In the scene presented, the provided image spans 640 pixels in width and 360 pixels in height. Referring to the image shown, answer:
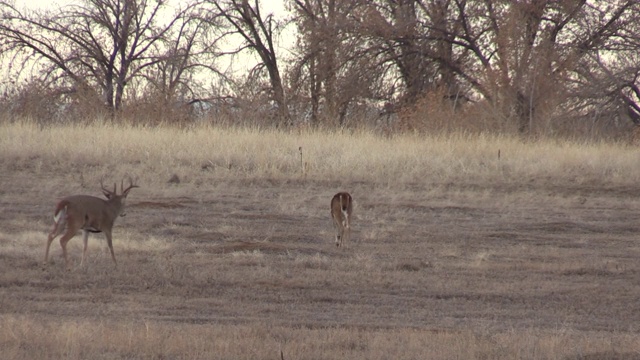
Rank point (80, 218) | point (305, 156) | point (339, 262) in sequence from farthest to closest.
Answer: point (305, 156) < point (339, 262) < point (80, 218)

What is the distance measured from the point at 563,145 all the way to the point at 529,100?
17.1 feet

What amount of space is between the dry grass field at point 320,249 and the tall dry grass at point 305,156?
6 cm

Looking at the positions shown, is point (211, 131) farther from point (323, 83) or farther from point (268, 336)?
point (268, 336)

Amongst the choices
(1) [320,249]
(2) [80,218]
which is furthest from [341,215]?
(2) [80,218]

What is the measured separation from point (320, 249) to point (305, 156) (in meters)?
9.73

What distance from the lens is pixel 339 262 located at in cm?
1188

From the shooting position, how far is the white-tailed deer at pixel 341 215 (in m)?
13.4

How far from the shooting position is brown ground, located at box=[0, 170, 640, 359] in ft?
29.2

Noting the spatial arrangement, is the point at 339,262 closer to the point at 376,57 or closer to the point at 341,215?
the point at 341,215

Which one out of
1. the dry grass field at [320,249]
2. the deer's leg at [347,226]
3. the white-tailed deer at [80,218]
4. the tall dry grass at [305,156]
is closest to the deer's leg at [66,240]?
the white-tailed deer at [80,218]

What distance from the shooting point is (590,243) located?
46.9 ft

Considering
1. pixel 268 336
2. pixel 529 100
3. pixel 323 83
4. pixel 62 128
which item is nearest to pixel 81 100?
pixel 62 128

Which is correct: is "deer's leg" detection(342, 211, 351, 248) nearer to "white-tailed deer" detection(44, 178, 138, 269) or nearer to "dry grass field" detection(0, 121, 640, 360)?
"dry grass field" detection(0, 121, 640, 360)

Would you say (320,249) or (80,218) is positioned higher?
(80,218)
